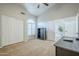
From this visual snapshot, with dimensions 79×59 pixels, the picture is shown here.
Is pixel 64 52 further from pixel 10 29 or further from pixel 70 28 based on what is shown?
pixel 10 29

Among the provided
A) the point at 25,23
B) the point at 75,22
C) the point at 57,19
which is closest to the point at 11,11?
the point at 25,23

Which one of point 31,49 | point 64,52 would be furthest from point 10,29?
point 64,52

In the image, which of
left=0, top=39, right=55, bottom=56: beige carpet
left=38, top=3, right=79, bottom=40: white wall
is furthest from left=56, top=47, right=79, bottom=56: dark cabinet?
left=38, top=3, right=79, bottom=40: white wall

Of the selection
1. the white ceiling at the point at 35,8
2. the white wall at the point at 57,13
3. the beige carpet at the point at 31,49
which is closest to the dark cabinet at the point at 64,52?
the beige carpet at the point at 31,49

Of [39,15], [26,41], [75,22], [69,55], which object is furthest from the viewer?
[26,41]

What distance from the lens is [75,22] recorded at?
158cm

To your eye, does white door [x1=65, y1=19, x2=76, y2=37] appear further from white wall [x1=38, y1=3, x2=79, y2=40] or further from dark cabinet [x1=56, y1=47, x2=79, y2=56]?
dark cabinet [x1=56, y1=47, x2=79, y2=56]

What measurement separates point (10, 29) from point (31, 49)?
55cm

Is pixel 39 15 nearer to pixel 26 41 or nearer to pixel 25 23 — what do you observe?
pixel 25 23

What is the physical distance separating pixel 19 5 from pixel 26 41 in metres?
0.77

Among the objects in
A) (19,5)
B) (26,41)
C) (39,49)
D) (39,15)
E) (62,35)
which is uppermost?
(19,5)

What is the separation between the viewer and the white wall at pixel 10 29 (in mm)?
1693

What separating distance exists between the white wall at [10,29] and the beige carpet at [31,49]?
0.37ft

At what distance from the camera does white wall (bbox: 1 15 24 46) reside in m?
1.69
